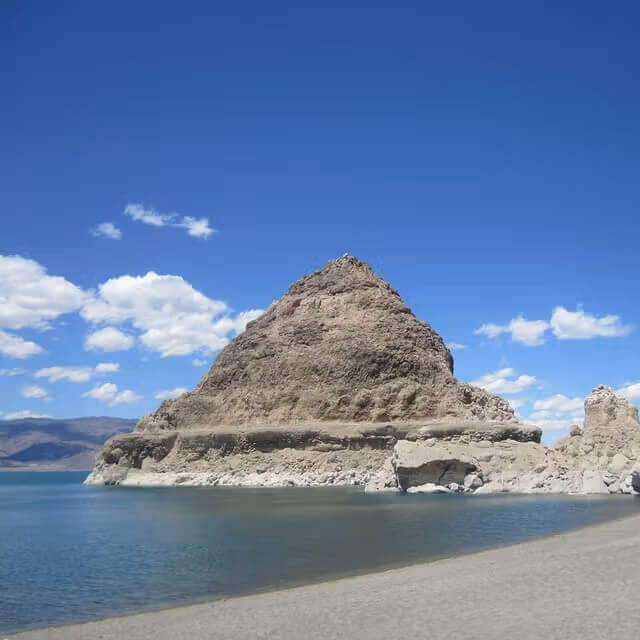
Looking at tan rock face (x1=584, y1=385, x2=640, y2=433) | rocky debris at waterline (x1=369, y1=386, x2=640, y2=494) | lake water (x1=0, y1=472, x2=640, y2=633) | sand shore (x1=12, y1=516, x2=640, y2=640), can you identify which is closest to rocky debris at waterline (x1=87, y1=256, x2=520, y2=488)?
tan rock face (x1=584, y1=385, x2=640, y2=433)

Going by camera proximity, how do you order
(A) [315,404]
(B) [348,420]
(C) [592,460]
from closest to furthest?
(C) [592,460] < (B) [348,420] < (A) [315,404]

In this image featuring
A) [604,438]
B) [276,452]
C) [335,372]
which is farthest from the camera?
[335,372]

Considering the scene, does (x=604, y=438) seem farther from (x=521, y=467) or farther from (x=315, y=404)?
(x=315, y=404)

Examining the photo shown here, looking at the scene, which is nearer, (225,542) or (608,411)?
(225,542)

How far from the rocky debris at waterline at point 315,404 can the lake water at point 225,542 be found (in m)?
21.8

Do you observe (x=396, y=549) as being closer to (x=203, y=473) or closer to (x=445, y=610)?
(x=445, y=610)

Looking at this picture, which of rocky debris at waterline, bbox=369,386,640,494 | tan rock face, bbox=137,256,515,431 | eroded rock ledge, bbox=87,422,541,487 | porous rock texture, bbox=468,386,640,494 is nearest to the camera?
porous rock texture, bbox=468,386,640,494

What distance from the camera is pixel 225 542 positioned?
25391 millimetres

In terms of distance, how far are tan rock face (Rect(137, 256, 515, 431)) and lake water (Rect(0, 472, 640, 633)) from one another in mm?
28583

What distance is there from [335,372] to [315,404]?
13.2ft

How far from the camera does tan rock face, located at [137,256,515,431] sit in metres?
72.3

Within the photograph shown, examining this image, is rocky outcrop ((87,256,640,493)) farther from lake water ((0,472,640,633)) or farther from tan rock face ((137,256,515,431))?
lake water ((0,472,640,633))

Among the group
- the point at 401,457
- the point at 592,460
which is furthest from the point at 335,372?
the point at 592,460

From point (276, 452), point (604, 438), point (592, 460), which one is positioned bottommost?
point (592, 460)
